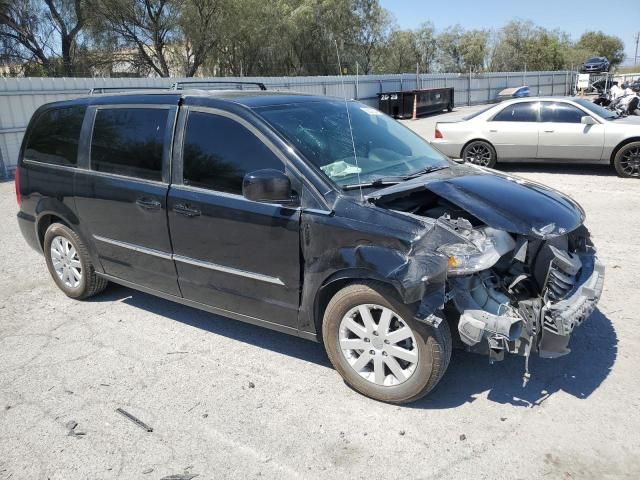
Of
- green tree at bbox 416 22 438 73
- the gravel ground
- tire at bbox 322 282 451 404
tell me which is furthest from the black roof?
green tree at bbox 416 22 438 73

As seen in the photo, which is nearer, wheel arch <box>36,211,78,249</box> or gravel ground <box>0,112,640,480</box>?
gravel ground <box>0,112,640,480</box>

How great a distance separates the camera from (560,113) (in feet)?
33.7

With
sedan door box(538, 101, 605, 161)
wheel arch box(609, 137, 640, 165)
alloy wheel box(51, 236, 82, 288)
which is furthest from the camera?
sedan door box(538, 101, 605, 161)

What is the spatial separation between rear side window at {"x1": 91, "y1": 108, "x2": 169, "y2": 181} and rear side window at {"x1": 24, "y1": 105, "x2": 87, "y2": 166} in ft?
0.95

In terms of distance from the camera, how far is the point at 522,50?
74.5 meters

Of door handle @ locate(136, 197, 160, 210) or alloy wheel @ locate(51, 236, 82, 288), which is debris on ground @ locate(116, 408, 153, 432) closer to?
door handle @ locate(136, 197, 160, 210)

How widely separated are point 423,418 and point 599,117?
29.4 feet

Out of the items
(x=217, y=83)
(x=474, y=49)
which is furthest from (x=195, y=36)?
(x=474, y=49)

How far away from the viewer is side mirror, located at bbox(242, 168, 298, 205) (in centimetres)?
323

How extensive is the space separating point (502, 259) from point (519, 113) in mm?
8206

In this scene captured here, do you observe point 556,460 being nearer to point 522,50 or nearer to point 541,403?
point 541,403

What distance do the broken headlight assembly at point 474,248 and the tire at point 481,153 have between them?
8.07m

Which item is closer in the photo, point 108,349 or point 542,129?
point 108,349

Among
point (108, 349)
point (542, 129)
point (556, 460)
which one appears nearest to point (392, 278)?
point (556, 460)
